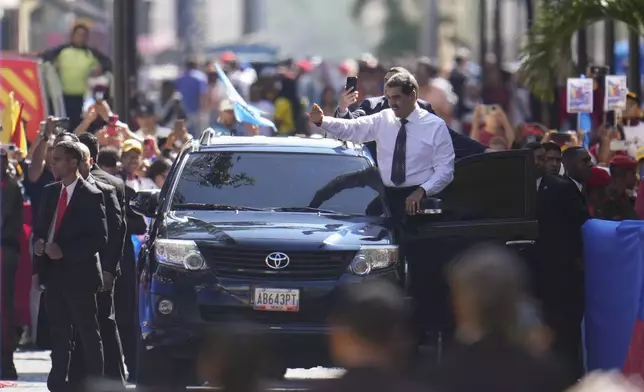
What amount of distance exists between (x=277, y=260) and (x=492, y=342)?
16.4ft

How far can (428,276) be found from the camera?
12.5m

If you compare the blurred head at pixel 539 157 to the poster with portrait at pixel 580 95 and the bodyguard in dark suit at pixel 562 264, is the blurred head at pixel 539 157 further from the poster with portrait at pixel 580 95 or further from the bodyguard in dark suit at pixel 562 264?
the poster with portrait at pixel 580 95

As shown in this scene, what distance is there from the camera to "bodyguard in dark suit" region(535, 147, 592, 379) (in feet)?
41.6

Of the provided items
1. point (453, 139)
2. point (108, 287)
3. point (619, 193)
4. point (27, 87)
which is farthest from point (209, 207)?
point (27, 87)

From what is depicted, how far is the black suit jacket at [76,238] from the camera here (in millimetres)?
12125

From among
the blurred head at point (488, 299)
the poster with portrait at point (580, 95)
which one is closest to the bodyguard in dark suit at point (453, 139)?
the poster with portrait at point (580, 95)

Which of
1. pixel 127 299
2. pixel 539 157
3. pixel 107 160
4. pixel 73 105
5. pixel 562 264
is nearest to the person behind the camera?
pixel 562 264

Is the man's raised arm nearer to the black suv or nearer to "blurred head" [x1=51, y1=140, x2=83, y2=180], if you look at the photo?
the black suv

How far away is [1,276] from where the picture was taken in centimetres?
1438

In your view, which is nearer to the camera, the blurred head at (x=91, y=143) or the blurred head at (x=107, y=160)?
the blurred head at (x=91, y=143)

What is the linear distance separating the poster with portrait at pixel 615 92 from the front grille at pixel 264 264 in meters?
6.77

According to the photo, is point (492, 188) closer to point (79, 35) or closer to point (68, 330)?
point (68, 330)

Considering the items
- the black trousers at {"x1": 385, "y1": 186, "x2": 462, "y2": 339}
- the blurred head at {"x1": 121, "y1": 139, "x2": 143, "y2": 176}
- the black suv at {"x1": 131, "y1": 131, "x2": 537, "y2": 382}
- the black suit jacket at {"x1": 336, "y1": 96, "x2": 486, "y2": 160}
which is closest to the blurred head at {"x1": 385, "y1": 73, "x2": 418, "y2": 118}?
the black suv at {"x1": 131, "y1": 131, "x2": 537, "y2": 382}

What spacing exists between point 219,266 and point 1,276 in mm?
3364
